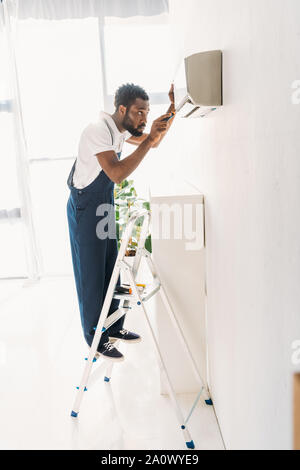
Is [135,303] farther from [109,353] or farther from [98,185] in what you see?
[98,185]

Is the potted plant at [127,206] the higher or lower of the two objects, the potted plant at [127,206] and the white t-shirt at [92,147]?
the lower

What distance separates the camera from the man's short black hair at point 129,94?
191 cm

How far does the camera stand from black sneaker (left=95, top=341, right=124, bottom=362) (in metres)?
1.85

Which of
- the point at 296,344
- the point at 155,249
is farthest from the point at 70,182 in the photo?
the point at 296,344

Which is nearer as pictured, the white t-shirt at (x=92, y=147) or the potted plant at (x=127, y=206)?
the white t-shirt at (x=92, y=147)

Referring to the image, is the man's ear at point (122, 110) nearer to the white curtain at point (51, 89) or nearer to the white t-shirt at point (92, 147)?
the white t-shirt at point (92, 147)

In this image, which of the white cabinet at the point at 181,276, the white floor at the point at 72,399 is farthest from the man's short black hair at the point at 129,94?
the white floor at the point at 72,399

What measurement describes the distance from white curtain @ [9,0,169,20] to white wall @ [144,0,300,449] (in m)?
2.15

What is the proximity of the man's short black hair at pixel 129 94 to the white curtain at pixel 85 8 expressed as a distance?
2060 millimetres

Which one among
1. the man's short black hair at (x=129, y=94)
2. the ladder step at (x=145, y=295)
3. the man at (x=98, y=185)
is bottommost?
the ladder step at (x=145, y=295)

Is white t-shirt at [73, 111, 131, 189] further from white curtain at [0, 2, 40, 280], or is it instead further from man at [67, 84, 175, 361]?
white curtain at [0, 2, 40, 280]

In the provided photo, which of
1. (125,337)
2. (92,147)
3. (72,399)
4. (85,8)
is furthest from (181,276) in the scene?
(85,8)

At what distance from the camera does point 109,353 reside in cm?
187

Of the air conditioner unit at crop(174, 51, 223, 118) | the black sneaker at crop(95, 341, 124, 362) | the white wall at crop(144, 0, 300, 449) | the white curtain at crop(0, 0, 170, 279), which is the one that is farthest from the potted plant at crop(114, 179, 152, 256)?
the air conditioner unit at crop(174, 51, 223, 118)
